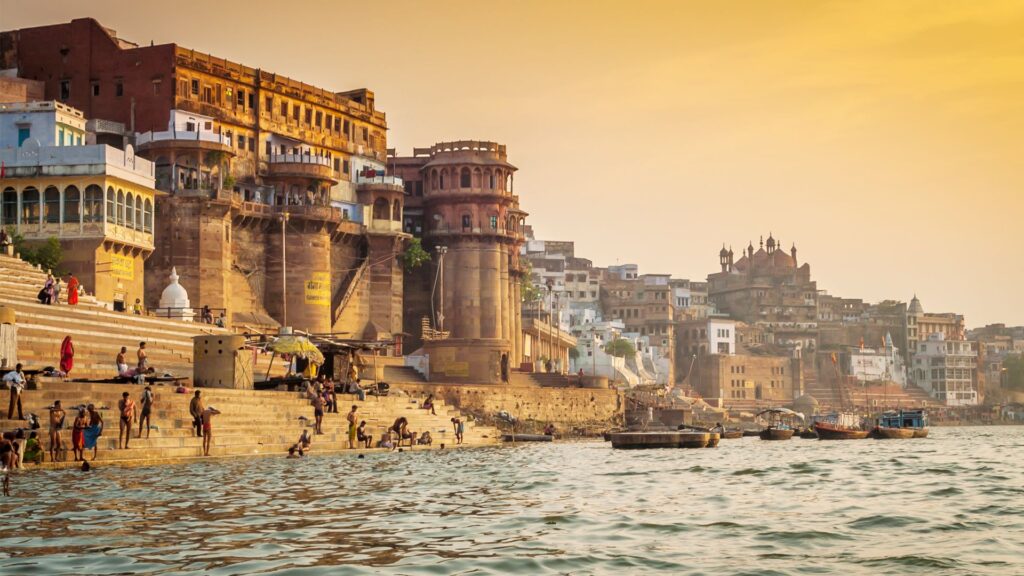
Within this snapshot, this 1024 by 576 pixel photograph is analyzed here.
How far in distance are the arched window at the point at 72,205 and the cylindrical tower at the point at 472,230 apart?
1185 inches

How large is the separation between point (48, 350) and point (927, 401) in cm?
15517

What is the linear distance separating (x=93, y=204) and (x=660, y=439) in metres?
25.8

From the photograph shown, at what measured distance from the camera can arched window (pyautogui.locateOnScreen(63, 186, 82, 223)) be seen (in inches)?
2207

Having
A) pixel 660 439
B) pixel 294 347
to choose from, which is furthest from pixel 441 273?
pixel 294 347

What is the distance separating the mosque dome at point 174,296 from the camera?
194ft

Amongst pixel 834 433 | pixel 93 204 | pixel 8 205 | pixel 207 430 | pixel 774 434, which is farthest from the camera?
pixel 834 433

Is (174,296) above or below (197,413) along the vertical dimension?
above

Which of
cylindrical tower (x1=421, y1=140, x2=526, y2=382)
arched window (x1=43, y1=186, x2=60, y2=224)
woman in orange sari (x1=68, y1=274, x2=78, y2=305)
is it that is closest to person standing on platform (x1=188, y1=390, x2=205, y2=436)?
woman in orange sari (x1=68, y1=274, x2=78, y2=305)

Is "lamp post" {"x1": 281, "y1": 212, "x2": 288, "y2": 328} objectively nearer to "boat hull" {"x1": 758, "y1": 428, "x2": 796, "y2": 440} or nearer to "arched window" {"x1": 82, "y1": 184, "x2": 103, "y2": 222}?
"arched window" {"x1": 82, "y1": 184, "x2": 103, "y2": 222}

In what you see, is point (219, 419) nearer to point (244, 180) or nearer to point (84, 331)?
point (84, 331)

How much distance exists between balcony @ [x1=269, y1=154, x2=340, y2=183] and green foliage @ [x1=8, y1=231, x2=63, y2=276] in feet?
66.9

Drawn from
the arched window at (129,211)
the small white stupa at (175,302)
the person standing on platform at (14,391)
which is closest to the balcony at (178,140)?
the arched window at (129,211)

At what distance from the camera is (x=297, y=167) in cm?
7512

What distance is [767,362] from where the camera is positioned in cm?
16250
